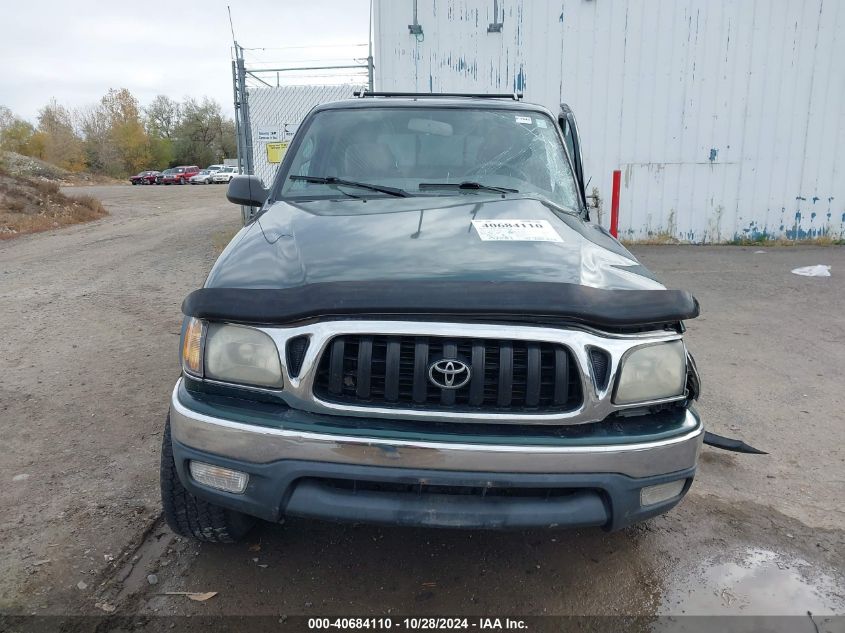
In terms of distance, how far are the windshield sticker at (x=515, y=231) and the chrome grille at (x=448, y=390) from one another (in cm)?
62

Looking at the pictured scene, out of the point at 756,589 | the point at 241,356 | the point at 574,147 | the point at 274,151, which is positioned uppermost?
the point at 274,151

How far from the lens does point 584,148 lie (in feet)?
33.6

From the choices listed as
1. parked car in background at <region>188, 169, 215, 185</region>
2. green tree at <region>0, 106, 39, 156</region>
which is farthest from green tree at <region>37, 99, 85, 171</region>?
parked car in background at <region>188, 169, 215, 185</region>

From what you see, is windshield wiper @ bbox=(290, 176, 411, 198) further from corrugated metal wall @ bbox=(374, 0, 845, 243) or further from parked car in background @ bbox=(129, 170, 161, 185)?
parked car in background @ bbox=(129, 170, 161, 185)

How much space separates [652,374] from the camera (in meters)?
2.05

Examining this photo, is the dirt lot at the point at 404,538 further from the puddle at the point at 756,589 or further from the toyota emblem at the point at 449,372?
the toyota emblem at the point at 449,372

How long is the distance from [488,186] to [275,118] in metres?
8.61

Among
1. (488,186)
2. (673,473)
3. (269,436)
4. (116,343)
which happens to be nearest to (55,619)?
(269,436)

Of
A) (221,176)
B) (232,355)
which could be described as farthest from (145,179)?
(232,355)

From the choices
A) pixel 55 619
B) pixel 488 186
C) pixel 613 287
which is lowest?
pixel 55 619

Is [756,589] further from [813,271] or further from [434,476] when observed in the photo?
[813,271]

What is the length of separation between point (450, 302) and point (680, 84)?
374 inches

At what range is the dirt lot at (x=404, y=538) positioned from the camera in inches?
90.9

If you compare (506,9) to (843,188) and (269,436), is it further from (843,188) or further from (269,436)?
(269,436)
